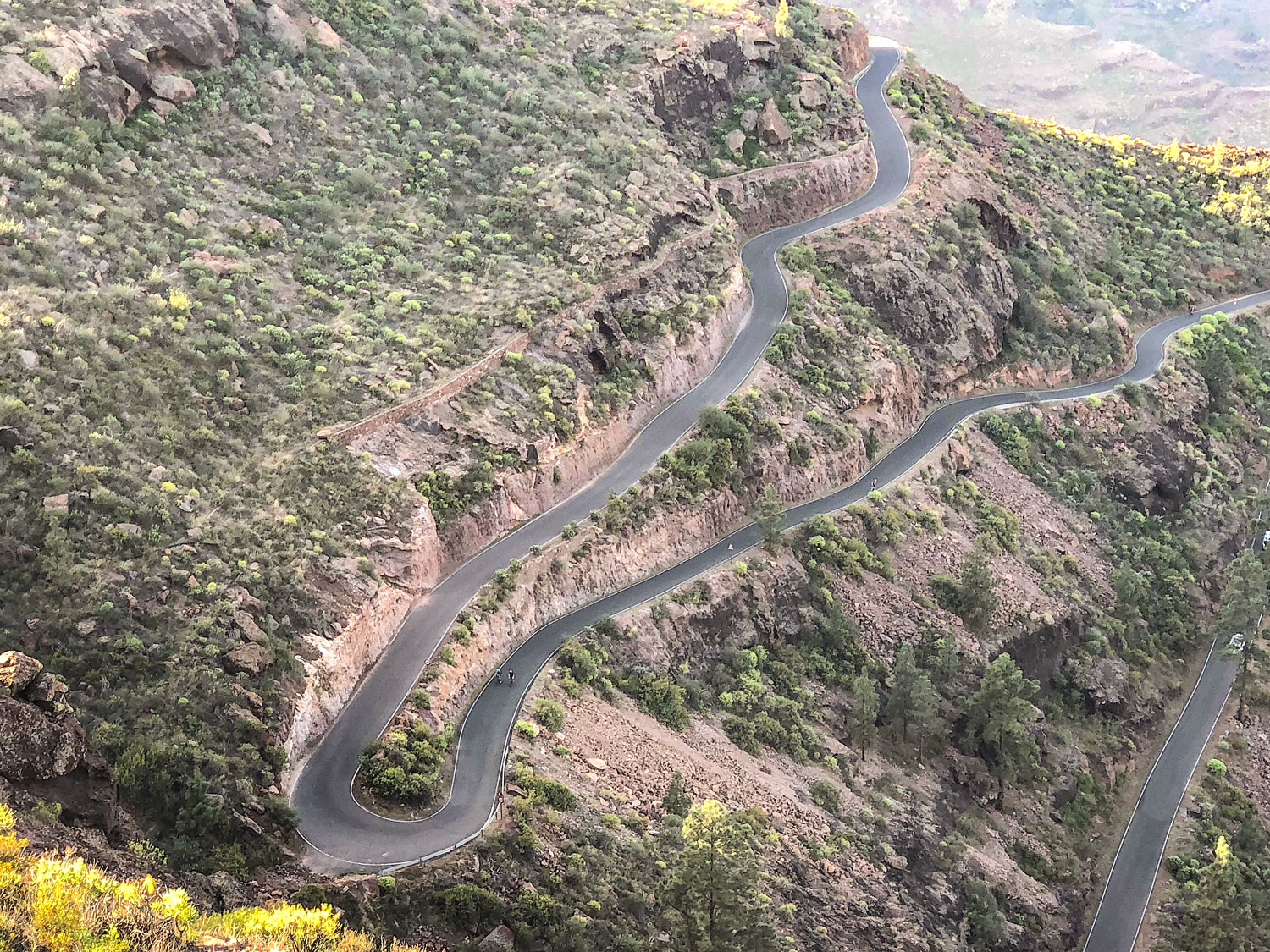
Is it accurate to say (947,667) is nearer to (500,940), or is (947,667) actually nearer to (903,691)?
(903,691)

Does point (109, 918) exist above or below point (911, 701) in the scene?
below

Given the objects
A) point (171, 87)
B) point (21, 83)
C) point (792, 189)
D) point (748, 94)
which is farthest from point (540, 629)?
point (748, 94)

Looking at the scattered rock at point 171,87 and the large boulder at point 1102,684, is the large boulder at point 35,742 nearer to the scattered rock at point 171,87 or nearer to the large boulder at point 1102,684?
the scattered rock at point 171,87

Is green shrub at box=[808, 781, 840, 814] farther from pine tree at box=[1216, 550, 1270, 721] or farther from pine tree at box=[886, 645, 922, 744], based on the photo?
pine tree at box=[1216, 550, 1270, 721]

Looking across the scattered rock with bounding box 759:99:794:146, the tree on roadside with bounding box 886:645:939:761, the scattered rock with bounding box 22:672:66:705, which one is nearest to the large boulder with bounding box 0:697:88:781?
the scattered rock with bounding box 22:672:66:705

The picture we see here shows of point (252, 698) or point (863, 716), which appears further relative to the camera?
point (863, 716)

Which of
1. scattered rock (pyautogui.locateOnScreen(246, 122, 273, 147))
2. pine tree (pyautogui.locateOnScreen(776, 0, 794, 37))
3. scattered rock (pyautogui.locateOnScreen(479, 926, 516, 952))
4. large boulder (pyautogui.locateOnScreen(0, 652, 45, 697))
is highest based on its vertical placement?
pine tree (pyautogui.locateOnScreen(776, 0, 794, 37))

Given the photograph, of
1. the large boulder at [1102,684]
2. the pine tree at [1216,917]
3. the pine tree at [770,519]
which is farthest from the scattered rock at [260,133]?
the pine tree at [1216,917]
